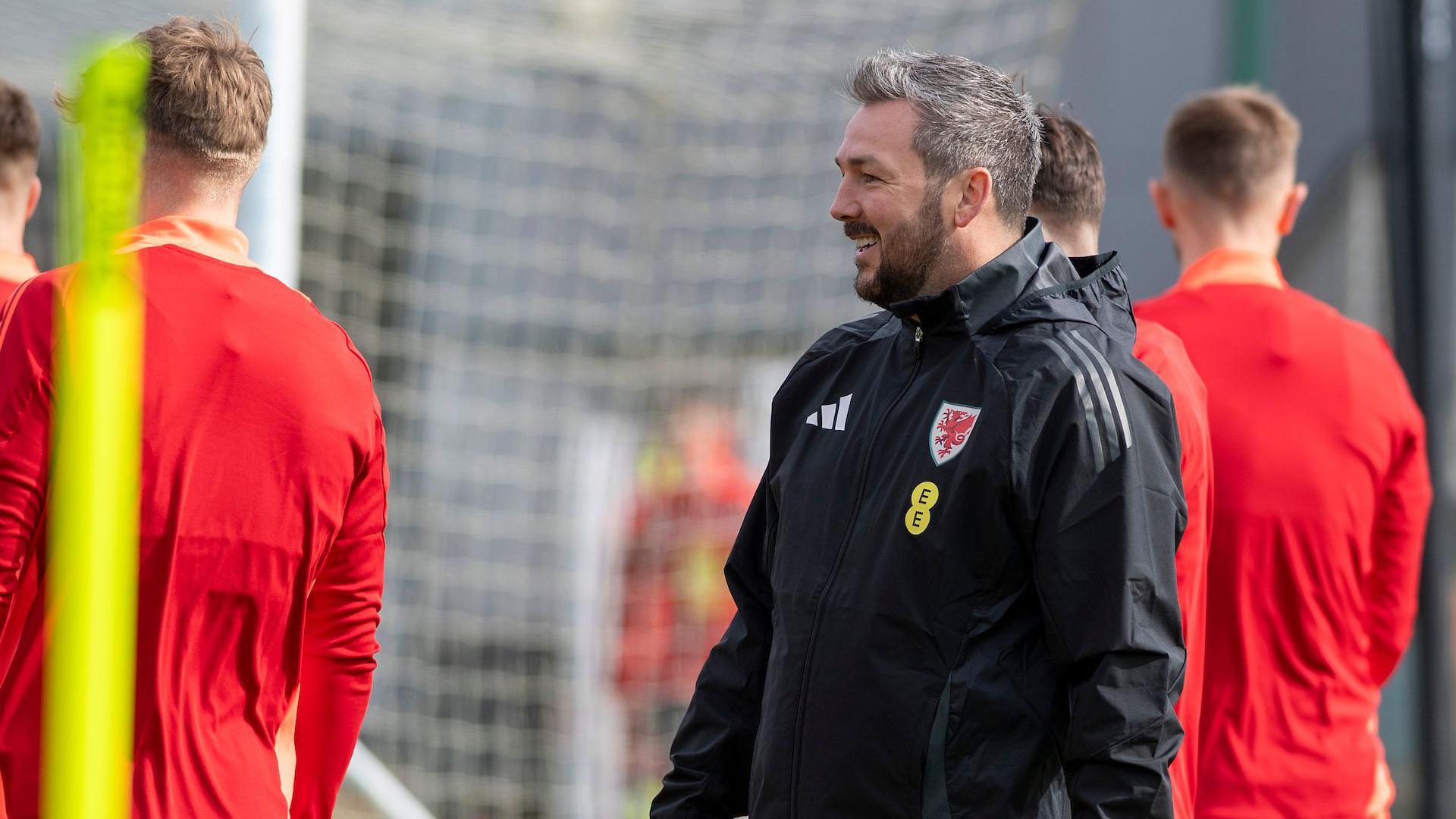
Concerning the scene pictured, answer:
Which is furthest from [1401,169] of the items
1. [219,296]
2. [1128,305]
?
[219,296]

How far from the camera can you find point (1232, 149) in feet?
9.25

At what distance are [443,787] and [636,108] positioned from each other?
10.7ft

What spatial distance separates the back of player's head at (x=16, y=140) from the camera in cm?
267

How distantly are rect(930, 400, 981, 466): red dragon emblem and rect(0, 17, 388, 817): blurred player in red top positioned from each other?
0.70 metres

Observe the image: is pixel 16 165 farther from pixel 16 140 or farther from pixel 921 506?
pixel 921 506

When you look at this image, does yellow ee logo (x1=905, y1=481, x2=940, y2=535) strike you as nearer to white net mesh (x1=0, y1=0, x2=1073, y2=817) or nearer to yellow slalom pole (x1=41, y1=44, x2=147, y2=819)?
yellow slalom pole (x1=41, y1=44, x2=147, y2=819)

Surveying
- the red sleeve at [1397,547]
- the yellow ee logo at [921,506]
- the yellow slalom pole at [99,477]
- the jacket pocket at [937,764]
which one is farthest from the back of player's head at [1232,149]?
the yellow slalom pole at [99,477]

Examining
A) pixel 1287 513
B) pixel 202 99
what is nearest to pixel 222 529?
pixel 202 99

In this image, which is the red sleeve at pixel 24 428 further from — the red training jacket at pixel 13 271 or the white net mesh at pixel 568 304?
the white net mesh at pixel 568 304

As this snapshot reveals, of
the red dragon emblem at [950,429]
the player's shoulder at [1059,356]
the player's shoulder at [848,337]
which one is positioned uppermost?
the player's shoulder at [848,337]


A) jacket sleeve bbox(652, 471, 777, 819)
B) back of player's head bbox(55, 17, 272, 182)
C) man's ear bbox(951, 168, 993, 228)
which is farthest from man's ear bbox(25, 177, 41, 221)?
man's ear bbox(951, 168, 993, 228)

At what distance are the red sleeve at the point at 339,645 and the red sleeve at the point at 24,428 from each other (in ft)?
1.19

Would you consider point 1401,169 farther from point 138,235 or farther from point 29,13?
point 29,13

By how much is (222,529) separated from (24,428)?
24 centimetres
